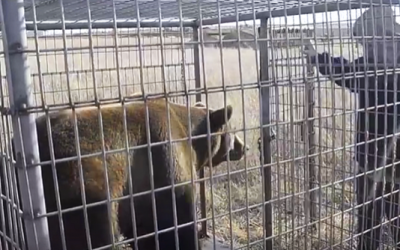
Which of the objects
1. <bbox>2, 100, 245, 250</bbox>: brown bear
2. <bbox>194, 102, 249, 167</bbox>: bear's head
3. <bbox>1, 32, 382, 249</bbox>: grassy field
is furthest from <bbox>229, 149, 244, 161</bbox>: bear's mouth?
<bbox>2, 100, 245, 250</bbox>: brown bear

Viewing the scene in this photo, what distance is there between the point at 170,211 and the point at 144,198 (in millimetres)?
168

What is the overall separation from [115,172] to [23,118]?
3.60ft

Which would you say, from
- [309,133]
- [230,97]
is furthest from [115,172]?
[230,97]

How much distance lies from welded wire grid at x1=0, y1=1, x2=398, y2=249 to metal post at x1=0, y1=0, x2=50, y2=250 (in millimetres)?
119

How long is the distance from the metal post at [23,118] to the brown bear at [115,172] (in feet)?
2.15

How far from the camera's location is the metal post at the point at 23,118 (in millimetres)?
1425

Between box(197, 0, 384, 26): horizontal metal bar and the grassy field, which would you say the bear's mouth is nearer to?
the grassy field

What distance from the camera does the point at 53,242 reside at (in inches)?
90.6

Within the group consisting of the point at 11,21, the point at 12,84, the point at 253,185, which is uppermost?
the point at 11,21

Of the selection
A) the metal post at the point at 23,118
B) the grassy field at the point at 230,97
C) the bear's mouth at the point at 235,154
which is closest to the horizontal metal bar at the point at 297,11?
the grassy field at the point at 230,97

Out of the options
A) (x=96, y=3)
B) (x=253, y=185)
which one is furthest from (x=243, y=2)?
(x=253, y=185)

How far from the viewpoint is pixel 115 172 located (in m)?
2.51

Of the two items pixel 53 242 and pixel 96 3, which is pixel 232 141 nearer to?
pixel 96 3

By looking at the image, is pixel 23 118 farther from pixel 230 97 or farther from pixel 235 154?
pixel 230 97
